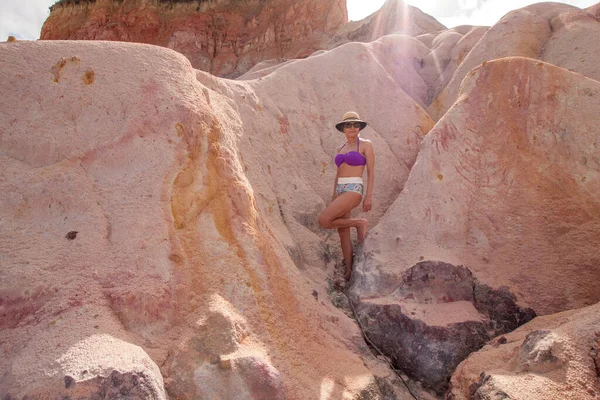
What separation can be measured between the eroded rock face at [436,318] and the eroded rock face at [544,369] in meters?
0.40

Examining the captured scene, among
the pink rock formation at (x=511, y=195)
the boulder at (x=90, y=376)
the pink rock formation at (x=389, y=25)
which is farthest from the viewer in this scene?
the pink rock formation at (x=389, y=25)

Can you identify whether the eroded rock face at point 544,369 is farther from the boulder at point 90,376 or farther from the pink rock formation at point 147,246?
the boulder at point 90,376

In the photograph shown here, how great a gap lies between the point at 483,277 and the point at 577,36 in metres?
5.41

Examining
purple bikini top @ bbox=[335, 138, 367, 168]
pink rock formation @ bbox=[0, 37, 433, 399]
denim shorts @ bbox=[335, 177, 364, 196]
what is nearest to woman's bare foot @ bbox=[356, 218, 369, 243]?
denim shorts @ bbox=[335, 177, 364, 196]

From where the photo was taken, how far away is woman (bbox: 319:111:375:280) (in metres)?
4.21

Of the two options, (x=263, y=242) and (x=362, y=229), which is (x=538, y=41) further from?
(x=263, y=242)

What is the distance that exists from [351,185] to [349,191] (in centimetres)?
6


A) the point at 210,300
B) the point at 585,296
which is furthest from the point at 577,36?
the point at 210,300

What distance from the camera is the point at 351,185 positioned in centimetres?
422

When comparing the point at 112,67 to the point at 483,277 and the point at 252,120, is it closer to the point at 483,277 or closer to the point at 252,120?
the point at 252,120

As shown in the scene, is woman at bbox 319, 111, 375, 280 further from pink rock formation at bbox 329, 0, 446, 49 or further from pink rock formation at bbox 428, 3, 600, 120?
pink rock formation at bbox 329, 0, 446, 49

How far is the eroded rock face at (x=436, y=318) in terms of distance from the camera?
11.0 ft

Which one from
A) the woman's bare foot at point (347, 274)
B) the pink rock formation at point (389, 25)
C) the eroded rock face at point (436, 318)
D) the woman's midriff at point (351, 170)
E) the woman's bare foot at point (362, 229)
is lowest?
the eroded rock face at point (436, 318)

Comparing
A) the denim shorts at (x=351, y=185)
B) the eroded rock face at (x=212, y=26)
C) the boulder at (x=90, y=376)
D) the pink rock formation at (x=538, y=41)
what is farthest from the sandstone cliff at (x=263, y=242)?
the eroded rock face at (x=212, y=26)
